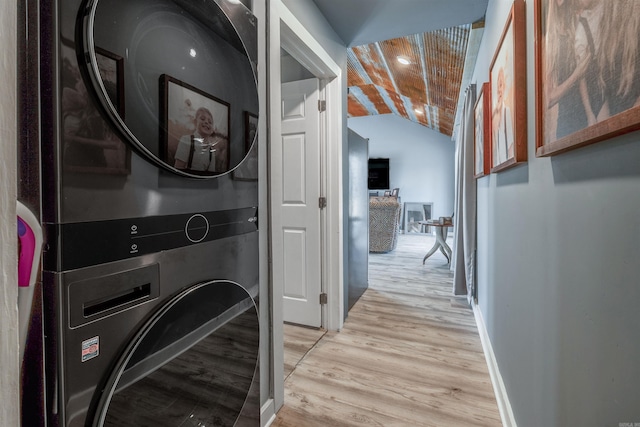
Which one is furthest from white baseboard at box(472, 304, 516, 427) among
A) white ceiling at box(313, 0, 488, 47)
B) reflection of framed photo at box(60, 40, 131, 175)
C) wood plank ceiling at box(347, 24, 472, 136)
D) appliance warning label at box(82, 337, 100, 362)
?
wood plank ceiling at box(347, 24, 472, 136)

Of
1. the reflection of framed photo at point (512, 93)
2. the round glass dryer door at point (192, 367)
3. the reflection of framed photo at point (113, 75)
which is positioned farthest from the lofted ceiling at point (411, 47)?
the round glass dryer door at point (192, 367)

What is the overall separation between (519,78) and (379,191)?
7.57 m

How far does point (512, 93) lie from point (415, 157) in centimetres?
753

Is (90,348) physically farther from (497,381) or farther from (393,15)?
(393,15)

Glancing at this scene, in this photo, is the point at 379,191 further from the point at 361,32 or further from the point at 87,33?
the point at 87,33

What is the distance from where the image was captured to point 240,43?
1042mm

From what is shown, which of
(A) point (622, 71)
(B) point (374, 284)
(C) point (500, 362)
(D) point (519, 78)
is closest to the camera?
(A) point (622, 71)

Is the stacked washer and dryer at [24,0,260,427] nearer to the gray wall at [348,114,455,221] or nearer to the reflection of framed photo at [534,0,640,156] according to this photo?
the reflection of framed photo at [534,0,640,156]

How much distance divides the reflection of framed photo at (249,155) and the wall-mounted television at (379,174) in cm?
765

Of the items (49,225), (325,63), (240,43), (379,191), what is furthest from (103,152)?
(379,191)

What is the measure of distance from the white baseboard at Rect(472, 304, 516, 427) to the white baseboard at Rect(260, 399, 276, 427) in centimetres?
105

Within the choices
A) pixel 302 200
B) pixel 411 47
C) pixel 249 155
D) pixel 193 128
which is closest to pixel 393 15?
pixel 411 47

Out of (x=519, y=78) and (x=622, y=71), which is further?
(x=519, y=78)

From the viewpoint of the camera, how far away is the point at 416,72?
→ 4160mm
